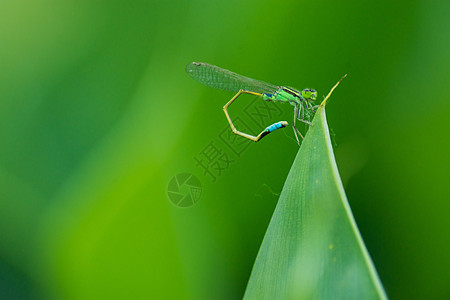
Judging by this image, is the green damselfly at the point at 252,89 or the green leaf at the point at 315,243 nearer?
the green leaf at the point at 315,243

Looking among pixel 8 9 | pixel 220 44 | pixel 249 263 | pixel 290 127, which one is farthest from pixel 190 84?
pixel 8 9

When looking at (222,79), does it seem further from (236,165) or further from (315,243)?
(315,243)

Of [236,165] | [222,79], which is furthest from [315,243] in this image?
[222,79]

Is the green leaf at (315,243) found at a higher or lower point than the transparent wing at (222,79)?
lower

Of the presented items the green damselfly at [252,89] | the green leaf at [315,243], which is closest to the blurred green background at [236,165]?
the green damselfly at [252,89]

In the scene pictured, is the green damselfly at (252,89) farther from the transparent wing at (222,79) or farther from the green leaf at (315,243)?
the green leaf at (315,243)

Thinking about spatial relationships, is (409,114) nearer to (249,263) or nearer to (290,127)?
(290,127)
